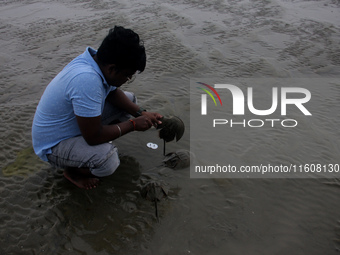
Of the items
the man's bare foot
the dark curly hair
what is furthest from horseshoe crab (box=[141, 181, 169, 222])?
the dark curly hair

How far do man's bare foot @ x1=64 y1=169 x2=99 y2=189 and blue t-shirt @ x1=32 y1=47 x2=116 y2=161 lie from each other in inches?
11.2

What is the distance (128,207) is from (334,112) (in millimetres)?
3088

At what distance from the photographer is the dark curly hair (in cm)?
234

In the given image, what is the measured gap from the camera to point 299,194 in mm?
2834

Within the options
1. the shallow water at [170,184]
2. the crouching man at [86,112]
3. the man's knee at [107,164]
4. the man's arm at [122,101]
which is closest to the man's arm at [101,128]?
the crouching man at [86,112]

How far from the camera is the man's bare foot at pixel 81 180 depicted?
284 centimetres

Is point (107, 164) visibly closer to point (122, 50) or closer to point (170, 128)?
point (170, 128)

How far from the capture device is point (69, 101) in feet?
8.07

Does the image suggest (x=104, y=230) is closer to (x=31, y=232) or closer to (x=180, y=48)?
(x=31, y=232)

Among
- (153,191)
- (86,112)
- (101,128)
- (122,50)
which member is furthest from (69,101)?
(153,191)

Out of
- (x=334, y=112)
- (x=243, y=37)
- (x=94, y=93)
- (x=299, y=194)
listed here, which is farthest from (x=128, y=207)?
(x=243, y=37)

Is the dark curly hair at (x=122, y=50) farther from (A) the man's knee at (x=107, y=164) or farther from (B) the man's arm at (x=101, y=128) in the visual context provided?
(A) the man's knee at (x=107, y=164)

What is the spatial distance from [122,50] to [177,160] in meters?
1.35

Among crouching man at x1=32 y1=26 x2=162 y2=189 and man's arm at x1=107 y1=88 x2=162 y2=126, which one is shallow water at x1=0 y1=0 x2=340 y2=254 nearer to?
crouching man at x1=32 y1=26 x2=162 y2=189
